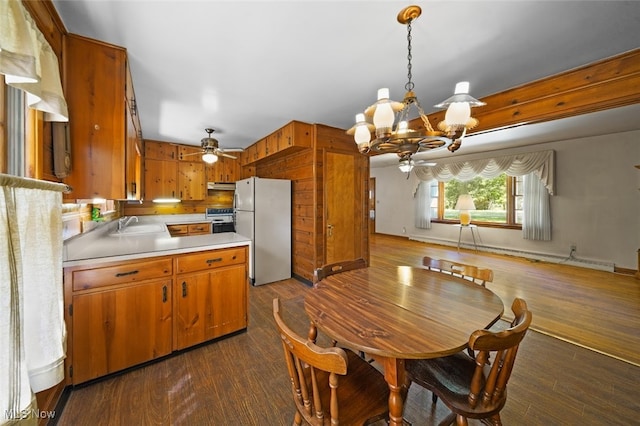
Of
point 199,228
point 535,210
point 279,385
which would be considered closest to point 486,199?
point 535,210

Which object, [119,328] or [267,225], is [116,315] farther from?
[267,225]

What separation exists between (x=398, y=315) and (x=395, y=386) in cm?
31

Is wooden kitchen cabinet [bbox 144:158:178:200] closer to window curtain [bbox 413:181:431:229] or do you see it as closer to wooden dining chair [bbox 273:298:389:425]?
wooden dining chair [bbox 273:298:389:425]

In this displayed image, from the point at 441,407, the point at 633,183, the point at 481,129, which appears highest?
the point at 481,129

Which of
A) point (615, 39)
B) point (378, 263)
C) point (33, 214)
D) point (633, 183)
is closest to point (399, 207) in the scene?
point (378, 263)

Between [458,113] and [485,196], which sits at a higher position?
[458,113]

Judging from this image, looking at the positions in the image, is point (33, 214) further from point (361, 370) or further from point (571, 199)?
point (571, 199)

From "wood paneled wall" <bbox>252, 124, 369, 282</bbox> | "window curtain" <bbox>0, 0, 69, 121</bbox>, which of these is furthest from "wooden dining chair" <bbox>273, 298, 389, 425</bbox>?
"wood paneled wall" <bbox>252, 124, 369, 282</bbox>

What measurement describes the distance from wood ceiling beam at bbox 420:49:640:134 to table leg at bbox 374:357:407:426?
105 inches

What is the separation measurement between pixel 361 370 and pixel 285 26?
6.94ft

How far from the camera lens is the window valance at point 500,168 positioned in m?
4.82

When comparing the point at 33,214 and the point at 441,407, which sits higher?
the point at 33,214

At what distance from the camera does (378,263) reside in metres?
4.86

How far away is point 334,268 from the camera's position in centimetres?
194
